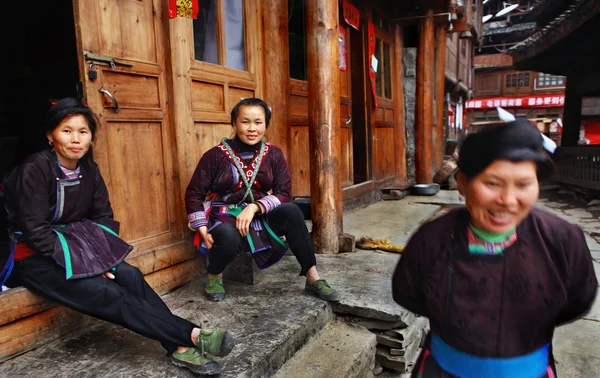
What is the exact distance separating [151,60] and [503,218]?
2.71 m

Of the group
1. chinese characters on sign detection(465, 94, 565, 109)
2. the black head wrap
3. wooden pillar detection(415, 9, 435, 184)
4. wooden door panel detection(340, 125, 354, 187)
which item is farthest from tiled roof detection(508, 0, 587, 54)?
Answer: chinese characters on sign detection(465, 94, 565, 109)

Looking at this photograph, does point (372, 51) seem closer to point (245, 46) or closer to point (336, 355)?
point (245, 46)

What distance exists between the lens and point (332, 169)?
4016 millimetres

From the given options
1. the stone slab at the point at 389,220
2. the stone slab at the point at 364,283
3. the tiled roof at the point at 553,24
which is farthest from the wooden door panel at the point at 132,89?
the tiled roof at the point at 553,24

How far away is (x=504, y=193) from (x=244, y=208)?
2.05 m

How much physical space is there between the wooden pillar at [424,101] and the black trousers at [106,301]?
22.6 ft

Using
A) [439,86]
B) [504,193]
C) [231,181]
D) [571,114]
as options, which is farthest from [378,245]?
[571,114]

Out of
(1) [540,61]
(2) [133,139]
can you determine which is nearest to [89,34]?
(2) [133,139]

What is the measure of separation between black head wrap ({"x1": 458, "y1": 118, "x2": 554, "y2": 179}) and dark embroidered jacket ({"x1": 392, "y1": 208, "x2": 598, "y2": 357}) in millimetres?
196

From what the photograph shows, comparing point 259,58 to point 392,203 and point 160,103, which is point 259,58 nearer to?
point 160,103

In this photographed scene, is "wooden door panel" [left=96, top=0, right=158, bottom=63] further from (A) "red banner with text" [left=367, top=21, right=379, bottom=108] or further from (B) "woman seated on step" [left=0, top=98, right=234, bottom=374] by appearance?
(A) "red banner with text" [left=367, top=21, right=379, bottom=108]

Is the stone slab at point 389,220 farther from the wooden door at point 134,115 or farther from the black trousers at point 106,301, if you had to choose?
the black trousers at point 106,301

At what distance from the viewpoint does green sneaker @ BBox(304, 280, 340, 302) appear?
119 inches

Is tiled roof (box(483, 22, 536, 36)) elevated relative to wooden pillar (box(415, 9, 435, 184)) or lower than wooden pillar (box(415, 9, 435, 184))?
elevated
